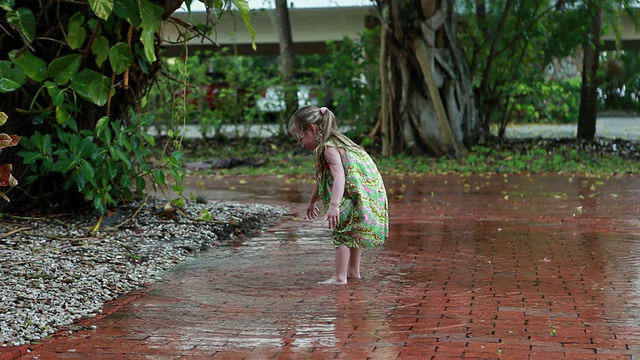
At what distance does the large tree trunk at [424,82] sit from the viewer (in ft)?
49.1

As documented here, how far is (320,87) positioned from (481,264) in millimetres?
13267

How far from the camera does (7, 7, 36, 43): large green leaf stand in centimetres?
686

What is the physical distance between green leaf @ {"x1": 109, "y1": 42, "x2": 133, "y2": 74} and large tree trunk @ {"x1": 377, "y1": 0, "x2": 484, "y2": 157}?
8.15m

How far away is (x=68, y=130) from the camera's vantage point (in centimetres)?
752

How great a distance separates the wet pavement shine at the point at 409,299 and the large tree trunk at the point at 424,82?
6.49 m

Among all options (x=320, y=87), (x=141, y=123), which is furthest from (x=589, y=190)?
(x=320, y=87)

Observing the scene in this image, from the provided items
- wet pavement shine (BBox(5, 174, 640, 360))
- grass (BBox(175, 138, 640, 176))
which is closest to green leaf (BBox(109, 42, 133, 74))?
wet pavement shine (BBox(5, 174, 640, 360))

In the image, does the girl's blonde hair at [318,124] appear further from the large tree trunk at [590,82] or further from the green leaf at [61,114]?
the large tree trunk at [590,82]

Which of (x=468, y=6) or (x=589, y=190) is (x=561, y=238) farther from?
(x=468, y=6)

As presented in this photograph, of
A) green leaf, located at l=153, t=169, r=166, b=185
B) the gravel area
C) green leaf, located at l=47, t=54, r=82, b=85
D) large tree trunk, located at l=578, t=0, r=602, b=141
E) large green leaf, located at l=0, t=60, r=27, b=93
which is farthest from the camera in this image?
large tree trunk, located at l=578, t=0, r=602, b=141

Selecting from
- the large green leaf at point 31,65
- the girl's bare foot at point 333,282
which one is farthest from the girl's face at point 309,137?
the large green leaf at point 31,65

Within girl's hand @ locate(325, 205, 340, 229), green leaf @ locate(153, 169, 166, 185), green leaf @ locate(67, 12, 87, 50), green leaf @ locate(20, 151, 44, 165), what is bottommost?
girl's hand @ locate(325, 205, 340, 229)

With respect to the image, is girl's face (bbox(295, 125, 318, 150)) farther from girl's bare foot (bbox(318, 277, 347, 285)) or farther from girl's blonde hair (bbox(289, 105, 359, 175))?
girl's bare foot (bbox(318, 277, 347, 285))

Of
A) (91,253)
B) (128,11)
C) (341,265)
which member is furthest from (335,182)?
(128,11)
